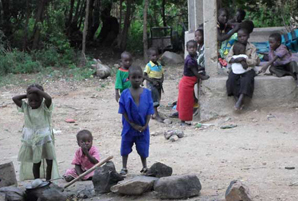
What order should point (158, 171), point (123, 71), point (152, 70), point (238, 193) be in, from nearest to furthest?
point (238, 193) < point (158, 171) < point (123, 71) < point (152, 70)

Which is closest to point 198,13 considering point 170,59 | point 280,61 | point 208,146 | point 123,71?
point 280,61

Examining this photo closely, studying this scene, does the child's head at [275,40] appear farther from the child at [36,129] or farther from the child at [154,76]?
the child at [36,129]

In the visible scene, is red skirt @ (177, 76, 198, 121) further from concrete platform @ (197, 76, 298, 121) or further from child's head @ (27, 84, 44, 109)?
child's head @ (27, 84, 44, 109)

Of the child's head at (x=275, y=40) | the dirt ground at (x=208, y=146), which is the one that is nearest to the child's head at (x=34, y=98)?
the dirt ground at (x=208, y=146)

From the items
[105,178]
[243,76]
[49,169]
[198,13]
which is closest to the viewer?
[105,178]

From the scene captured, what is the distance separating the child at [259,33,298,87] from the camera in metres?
7.50

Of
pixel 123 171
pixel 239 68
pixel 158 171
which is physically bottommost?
pixel 123 171

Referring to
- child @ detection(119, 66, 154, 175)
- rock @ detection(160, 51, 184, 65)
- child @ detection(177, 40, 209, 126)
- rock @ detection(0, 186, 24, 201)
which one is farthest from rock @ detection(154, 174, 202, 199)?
rock @ detection(160, 51, 184, 65)

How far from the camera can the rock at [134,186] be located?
4488 mm

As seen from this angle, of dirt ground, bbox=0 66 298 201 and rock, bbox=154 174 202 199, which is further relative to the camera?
dirt ground, bbox=0 66 298 201

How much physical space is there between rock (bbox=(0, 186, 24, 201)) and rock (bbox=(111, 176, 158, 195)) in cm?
79

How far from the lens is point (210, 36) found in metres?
7.83

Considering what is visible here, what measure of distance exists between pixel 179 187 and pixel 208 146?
2082mm

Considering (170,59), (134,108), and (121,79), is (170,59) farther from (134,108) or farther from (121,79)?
(134,108)
